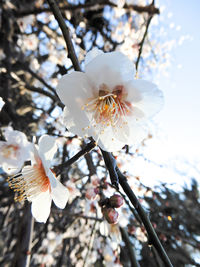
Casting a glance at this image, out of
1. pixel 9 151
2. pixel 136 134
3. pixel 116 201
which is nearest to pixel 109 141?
pixel 136 134

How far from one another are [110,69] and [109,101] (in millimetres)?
149

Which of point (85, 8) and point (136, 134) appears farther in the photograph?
point (85, 8)

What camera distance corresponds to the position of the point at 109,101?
2.43 feet

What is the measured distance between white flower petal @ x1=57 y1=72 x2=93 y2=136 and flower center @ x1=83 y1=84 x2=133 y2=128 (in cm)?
3

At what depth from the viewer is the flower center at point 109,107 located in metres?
0.70

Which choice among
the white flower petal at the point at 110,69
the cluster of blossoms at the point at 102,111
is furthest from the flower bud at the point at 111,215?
the white flower petal at the point at 110,69

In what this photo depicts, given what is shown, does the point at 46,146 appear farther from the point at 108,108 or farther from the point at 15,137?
the point at 15,137

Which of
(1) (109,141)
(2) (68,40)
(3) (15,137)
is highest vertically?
(3) (15,137)

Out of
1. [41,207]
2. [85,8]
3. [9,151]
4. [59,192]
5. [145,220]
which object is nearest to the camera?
[145,220]

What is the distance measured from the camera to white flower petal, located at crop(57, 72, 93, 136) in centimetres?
61

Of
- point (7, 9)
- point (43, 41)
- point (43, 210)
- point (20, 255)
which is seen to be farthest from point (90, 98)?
point (43, 41)

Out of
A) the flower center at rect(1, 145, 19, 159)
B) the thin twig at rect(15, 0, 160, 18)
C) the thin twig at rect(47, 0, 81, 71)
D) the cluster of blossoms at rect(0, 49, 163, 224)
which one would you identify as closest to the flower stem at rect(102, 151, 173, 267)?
the cluster of blossoms at rect(0, 49, 163, 224)

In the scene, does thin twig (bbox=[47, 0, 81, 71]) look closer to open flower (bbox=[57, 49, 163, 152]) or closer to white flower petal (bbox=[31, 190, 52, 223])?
open flower (bbox=[57, 49, 163, 152])

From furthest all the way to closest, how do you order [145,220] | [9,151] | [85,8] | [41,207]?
[85,8] → [9,151] → [41,207] → [145,220]
